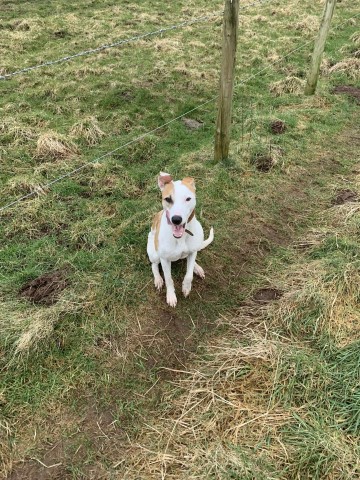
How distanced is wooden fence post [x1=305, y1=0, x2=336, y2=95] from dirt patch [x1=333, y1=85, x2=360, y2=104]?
29.8 inches

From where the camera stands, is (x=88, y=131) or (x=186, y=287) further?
(x=88, y=131)

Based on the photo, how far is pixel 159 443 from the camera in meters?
2.91

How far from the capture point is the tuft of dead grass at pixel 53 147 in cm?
643

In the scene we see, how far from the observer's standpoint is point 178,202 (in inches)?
125

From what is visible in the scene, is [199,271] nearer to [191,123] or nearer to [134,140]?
[134,140]

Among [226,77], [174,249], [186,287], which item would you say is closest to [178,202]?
[174,249]

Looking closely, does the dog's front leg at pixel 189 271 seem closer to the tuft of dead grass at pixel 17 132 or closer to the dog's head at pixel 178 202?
the dog's head at pixel 178 202

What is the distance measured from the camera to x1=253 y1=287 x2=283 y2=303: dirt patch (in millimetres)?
4098

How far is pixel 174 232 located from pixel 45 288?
172 cm

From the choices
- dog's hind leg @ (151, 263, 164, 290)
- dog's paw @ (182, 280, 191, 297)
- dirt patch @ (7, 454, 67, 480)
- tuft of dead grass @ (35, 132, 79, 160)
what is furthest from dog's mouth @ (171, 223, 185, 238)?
tuft of dead grass @ (35, 132, 79, 160)

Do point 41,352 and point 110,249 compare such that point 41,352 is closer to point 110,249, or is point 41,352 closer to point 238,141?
point 110,249

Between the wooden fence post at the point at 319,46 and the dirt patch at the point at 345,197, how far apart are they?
12.7ft

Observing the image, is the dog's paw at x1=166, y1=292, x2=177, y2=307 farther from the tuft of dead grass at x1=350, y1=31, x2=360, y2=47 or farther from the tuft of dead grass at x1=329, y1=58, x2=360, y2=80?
the tuft of dead grass at x1=350, y1=31, x2=360, y2=47

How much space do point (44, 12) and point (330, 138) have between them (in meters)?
12.4
